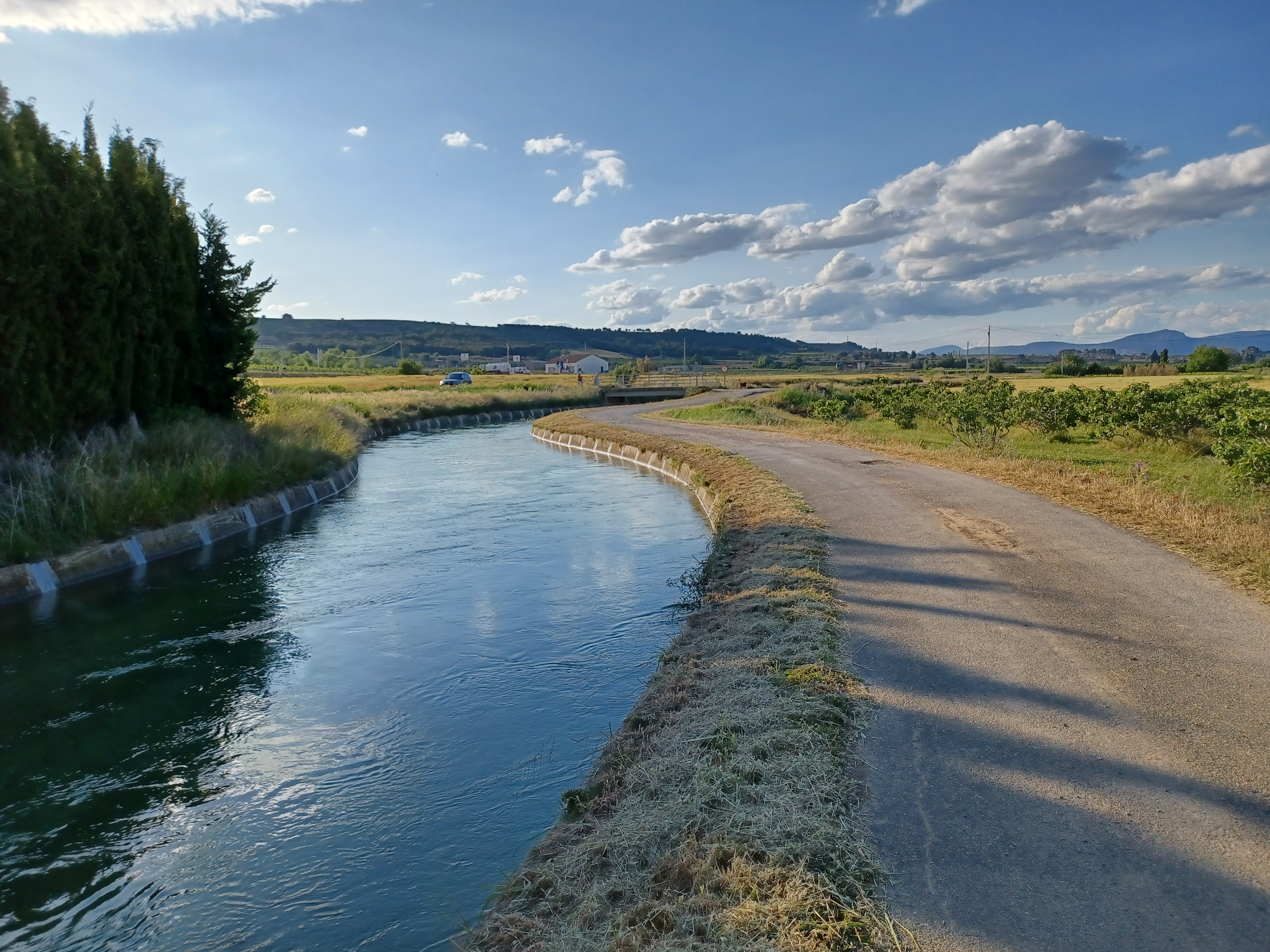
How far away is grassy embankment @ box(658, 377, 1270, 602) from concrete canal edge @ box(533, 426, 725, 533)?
4.77 metres

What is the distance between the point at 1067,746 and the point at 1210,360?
216 ft

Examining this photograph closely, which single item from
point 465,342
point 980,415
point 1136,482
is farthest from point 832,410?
point 465,342

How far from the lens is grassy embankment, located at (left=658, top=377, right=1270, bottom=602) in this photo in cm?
881

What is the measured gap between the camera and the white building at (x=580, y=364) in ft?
414

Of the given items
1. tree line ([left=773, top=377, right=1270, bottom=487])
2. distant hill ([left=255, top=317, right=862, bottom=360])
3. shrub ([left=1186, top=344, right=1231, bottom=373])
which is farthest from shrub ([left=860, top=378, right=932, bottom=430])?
distant hill ([left=255, top=317, right=862, bottom=360])

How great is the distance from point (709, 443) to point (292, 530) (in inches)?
499

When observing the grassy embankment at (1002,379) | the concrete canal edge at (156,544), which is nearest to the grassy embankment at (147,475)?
the concrete canal edge at (156,544)

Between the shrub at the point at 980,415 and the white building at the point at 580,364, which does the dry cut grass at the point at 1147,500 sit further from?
the white building at the point at 580,364

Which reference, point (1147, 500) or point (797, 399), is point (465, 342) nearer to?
point (797, 399)

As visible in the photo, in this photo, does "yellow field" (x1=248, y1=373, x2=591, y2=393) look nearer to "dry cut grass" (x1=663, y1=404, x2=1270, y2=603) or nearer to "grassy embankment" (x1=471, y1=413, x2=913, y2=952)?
"dry cut grass" (x1=663, y1=404, x2=1270, y2=603)

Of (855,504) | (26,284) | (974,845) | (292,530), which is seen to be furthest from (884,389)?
(974,845)

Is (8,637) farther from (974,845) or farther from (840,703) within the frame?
(974,845)

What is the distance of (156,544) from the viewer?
1250 centimetres

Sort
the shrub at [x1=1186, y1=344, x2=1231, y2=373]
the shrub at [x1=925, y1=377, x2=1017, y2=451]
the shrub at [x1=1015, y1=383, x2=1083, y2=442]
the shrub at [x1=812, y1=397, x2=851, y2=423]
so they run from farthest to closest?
the shrub at [x1=1186, y1=344, x2=1231, y2=373] < the shrub at [x1=812, y1=397, x2=851, y2=423] < the shrub at [x1=1015, y1=383, x2=1083, y2=442] < the shrub at [x1=925, y1=377, x2=1017, y2=451]
